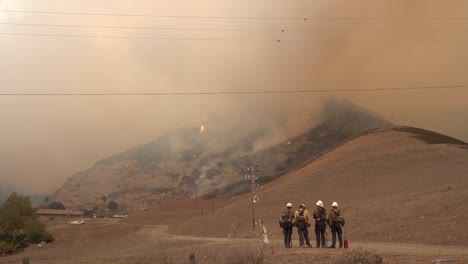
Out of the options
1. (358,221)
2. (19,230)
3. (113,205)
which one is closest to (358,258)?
(358,221)

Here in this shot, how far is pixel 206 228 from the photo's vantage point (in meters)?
53.3

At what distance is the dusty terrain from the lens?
20209mm

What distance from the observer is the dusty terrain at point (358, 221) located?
2021cm

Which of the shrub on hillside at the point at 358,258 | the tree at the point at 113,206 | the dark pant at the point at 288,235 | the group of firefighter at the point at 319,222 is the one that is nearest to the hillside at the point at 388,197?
the group of firefighter at the point at 319,222

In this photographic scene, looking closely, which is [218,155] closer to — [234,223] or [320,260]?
[234,223]

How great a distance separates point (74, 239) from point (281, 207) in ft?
112

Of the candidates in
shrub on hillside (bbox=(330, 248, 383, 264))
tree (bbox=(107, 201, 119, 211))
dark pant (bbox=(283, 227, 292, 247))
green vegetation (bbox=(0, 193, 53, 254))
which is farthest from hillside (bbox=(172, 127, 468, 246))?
tree (bbox=(107, 201, 119, 211))

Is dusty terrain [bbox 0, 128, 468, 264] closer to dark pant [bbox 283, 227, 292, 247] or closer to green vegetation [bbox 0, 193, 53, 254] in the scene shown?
dark pant [bbox 283, 227, 292, 247]

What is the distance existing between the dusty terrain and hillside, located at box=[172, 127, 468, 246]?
74 mm

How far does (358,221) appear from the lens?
111 ft

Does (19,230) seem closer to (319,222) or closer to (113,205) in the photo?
(319,222)

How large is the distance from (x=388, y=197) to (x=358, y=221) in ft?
38.7

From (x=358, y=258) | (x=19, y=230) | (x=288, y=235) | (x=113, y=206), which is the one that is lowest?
(x=358, y=258)

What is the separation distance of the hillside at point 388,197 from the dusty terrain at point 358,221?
0.24 feet
